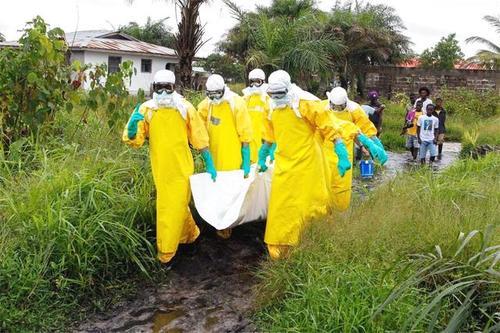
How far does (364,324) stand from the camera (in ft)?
11.0

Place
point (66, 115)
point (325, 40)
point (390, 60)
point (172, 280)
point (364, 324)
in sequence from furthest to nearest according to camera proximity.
→ 1. point (390, 60)
2. point (325, 40)
3. point (66, 115)
4. point (172, 280)
5. point (364, 324)

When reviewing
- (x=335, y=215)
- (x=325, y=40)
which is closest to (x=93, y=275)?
(x=335, y=215)

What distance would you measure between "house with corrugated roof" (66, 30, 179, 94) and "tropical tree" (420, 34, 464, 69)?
1207cm

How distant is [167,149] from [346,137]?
1601 mm

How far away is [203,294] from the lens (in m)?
4.60

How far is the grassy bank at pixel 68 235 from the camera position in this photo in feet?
13.3

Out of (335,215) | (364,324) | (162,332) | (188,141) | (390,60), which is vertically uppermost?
(390,60)

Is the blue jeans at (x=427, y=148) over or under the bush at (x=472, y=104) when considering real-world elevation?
under

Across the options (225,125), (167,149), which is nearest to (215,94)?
(225,125)

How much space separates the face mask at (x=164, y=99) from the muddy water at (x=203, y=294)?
55.2 inches

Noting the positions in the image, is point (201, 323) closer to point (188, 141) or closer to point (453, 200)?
point (188, 141)

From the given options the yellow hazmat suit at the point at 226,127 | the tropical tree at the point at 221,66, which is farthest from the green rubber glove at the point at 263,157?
the tropical tree at the point at 221,66

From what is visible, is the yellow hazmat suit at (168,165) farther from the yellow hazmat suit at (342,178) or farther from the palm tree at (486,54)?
the palm tree at (486,54)

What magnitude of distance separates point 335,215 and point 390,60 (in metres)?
19.6
